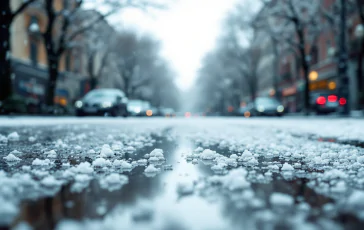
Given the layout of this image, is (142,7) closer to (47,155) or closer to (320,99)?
(320,99)

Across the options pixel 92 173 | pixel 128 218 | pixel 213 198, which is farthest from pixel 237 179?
pixel 92 173

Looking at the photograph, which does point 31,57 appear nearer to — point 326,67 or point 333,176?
point 326,67

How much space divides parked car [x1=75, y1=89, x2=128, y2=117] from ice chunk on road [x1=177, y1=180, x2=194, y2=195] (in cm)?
1448

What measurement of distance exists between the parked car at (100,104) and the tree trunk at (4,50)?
353 cm

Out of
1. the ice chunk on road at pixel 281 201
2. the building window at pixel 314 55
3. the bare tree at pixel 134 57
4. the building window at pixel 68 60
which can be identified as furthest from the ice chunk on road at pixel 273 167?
the building window at pixel 68 60

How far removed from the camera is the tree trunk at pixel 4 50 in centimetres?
1335

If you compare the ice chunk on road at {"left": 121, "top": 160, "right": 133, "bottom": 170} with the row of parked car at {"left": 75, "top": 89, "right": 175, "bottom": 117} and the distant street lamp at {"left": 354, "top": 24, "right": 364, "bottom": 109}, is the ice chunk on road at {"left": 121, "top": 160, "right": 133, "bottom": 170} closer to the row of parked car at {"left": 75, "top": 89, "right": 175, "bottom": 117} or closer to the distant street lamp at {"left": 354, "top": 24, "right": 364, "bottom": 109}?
the row of parked car at {"left": 75, "top": 89, "right": 175, "bottom": 117}

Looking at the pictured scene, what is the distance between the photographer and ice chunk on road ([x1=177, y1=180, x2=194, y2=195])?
2166 millimetres

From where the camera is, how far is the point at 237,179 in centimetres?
224

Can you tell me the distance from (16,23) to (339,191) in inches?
1128

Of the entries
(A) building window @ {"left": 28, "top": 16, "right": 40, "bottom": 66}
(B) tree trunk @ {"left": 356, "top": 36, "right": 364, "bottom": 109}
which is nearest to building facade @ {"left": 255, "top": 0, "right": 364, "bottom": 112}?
(B) tree trunk @ {"left": 356, "top": 36, "right": 364, "bottom": 109}

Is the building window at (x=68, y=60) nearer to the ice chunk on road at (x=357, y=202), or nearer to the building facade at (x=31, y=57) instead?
the building facade at (x=31, y=57)

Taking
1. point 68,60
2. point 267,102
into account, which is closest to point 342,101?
point 267,102

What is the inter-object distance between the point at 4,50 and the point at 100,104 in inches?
183
